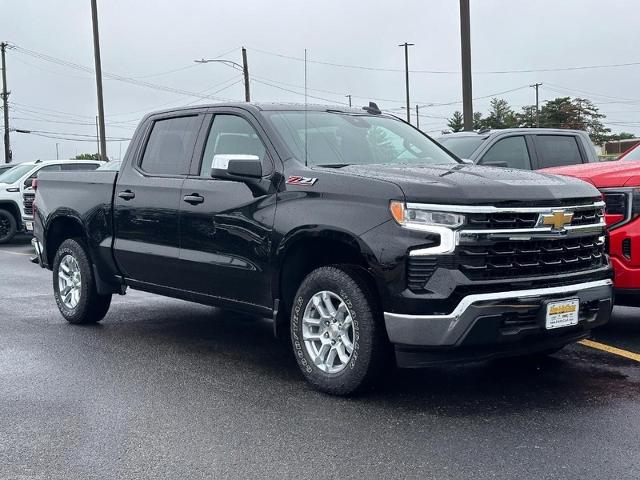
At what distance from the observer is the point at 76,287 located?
26.2 feet

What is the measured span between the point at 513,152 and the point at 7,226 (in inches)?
489

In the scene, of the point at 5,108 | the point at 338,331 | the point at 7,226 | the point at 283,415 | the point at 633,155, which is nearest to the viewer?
the point at 283,415

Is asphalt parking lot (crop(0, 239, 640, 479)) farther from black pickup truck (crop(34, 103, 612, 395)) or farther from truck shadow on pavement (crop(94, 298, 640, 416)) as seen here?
black pickup truck (crop(34, 103, 612, 395))

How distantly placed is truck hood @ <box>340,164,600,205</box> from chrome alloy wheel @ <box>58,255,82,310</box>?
3.48 metres

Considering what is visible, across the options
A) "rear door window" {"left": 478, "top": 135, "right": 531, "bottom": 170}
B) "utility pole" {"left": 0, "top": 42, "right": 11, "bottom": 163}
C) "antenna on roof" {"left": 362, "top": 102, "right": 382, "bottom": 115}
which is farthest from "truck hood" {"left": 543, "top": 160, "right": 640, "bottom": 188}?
"utility pole" {"left": 0, "top": 42, "right": 11, "bottom": 163}

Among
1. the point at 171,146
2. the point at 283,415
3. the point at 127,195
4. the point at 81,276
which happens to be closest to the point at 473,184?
the point at 283,415

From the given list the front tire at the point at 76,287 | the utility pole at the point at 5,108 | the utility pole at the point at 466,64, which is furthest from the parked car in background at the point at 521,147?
the utility pole at the point at 5,108

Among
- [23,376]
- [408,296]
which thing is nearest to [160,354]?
[23,376]

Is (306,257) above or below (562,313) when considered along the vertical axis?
above

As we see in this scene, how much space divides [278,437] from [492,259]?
62.3 inches

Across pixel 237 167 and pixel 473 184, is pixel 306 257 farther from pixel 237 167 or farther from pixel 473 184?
pixel 473 184

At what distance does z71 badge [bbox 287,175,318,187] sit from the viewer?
5438 mm

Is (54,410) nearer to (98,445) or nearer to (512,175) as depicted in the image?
(98,445)

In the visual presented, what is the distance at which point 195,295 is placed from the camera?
256 inches
